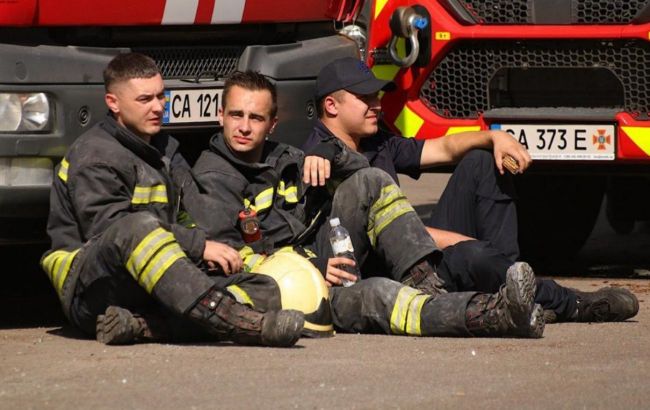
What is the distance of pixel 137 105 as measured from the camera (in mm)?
6707

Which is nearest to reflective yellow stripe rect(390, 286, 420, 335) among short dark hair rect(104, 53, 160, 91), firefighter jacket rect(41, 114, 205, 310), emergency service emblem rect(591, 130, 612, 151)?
firefighter jacket rect(41, 114, 205, 310)

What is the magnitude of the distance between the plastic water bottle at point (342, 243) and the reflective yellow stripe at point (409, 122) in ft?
5.75

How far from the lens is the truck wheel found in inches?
380

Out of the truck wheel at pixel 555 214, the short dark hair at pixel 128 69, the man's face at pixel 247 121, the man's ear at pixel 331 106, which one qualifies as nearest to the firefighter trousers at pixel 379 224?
the man's face at pixel 247 121

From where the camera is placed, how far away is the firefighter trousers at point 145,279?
20.1 feet

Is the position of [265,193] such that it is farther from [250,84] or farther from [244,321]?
[244,321]

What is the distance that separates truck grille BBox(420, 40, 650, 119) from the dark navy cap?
1075 millimetres

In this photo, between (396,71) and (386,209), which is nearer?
(386,209)

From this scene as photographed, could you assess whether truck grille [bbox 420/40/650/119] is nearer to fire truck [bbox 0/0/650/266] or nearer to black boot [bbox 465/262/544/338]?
fire truck [bbox 0/0/650/266]

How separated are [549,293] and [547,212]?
2.79 meters

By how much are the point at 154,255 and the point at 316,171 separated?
3.57 ft

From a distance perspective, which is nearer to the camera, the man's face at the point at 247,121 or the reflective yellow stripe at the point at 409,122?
the man's face at the point at 247,121

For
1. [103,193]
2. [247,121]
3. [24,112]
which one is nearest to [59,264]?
[103,193]

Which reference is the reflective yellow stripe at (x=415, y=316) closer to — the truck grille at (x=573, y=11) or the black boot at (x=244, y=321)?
the black boot at (x=244, y=321)
